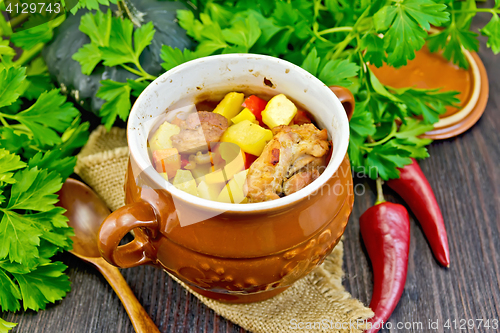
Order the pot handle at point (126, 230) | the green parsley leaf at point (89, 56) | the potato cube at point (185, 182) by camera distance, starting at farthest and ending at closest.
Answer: the green parsley leaf at point (89, 56) → the potato cube at point (185, 182) → the pot handle at point (126, 230)

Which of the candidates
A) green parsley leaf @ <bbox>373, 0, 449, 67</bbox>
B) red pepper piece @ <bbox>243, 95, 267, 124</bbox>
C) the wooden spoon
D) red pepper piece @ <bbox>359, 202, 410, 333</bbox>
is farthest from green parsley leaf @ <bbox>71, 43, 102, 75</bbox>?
red pepper piece @ <bbox>359, 202, 410, 333</bbox>

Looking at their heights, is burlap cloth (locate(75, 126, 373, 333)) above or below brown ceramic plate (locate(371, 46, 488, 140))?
below

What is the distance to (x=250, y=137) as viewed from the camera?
1231 mm

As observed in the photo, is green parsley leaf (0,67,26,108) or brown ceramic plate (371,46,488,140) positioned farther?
brown ceramic plate (371,46,488,140)

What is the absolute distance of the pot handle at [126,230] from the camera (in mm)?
1021

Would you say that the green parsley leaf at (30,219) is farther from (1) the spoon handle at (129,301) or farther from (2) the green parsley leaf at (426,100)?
(2) the green parsley leaf at (426,100)

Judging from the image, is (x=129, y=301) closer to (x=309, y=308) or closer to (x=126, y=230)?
(x=126, y=230)

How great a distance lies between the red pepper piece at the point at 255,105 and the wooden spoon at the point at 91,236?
0.68 meters

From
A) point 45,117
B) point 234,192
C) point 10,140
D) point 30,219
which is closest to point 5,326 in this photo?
point 30,219

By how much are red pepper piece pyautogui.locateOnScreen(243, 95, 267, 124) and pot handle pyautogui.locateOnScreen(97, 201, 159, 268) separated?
469 mm

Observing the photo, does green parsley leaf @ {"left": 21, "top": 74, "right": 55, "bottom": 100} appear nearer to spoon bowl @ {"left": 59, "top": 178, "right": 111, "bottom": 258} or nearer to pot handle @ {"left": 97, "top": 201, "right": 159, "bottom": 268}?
spoon bowl @ {"left": 59, "top": 178, "right": 111, "bottom": 258}

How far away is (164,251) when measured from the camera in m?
1.15

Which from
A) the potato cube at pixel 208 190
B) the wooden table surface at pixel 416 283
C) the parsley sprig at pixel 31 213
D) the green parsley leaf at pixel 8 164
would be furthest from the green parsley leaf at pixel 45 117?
the potato cube at pixel 208 190

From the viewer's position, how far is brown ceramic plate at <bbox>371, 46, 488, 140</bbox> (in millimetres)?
1979
